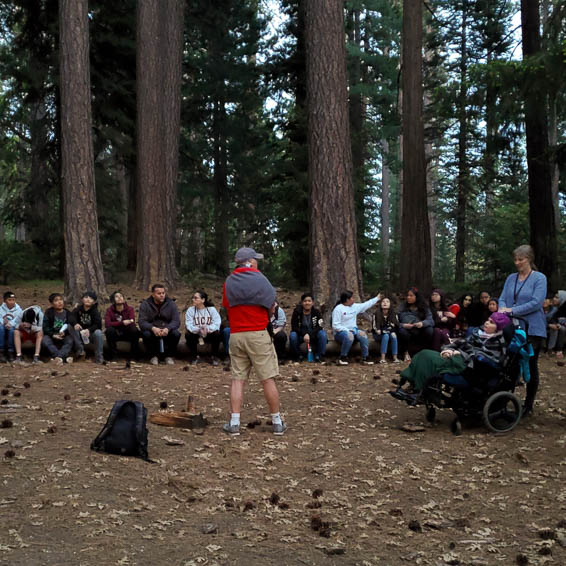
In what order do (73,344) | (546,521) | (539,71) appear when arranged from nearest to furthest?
(546,521) → (73,344) → (539,71)

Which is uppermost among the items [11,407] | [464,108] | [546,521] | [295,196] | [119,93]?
[119,93]

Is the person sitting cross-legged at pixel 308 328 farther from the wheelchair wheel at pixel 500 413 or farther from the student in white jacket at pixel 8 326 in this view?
the student in white jacket at pixel 8 326

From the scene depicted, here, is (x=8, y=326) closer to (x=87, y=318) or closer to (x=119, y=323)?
(x=87, y=318)

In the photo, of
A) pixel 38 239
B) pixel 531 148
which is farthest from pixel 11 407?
pixel 38 239

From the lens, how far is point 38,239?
67.2ft

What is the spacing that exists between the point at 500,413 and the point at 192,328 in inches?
205

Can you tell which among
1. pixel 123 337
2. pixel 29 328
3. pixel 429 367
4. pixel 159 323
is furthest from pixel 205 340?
pixel 429 367

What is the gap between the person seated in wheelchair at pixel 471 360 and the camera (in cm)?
698

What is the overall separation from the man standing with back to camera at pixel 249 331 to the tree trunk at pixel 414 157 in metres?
9.64

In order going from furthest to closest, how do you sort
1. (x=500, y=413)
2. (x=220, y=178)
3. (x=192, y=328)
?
(x=220, y=178), (x=192, y=328), (x=500, y=413)

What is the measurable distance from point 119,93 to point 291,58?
5.41 metres

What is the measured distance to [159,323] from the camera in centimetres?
1060

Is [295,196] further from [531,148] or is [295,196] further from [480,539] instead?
[480,539]

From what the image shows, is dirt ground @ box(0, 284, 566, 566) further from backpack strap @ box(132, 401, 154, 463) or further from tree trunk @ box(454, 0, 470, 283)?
tree trunk @ box(454, 0, 470, 283)
